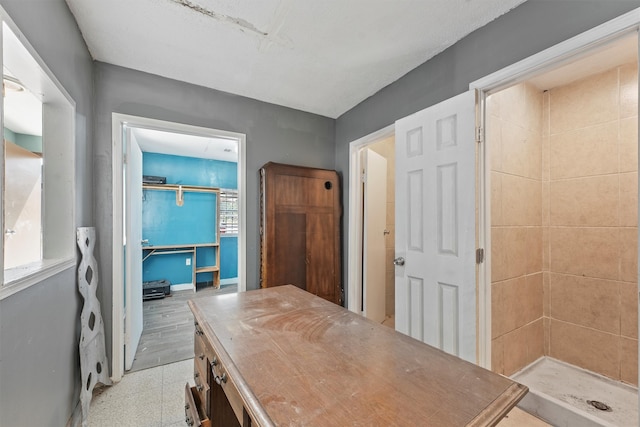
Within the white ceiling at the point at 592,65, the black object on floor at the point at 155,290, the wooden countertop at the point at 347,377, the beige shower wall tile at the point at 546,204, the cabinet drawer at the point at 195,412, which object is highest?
the white ceiling at the point at 592,65

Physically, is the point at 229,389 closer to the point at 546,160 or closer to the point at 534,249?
the point at 534,249

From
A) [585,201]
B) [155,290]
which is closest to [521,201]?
[585,201]

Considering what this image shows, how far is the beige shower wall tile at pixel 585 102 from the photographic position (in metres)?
2.08

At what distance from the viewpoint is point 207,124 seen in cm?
246

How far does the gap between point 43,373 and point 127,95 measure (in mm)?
1949

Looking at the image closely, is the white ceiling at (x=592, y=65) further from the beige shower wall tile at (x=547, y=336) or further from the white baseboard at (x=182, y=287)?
the white baseboard at (x=182, y=287)

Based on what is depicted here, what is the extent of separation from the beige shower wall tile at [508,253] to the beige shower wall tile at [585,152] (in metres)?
0.70

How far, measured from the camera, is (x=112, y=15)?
1.60 metres

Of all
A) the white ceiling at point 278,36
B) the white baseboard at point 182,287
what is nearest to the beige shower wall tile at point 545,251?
the white ceiling at point 278,36

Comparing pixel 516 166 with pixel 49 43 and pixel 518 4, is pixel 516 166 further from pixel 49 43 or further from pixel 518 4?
pixel 49 43

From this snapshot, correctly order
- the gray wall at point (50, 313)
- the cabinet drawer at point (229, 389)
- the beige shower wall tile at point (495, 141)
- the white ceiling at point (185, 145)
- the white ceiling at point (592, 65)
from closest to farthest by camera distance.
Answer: the cabinet drawer at point (229, 389), the gray wall at point (50, 313), the white ceiling at point (592, 65), the beige shower wall tile at point (495, 141), the white ceiling at point (185, 145)

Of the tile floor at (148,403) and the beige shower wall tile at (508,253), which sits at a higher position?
the beige shower wall tile at (508,253)

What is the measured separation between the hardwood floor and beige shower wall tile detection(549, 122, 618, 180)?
374 centimetres

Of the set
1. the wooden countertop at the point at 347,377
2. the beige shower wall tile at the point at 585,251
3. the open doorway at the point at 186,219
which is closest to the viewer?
the wooden countertop at the point at 347,377
